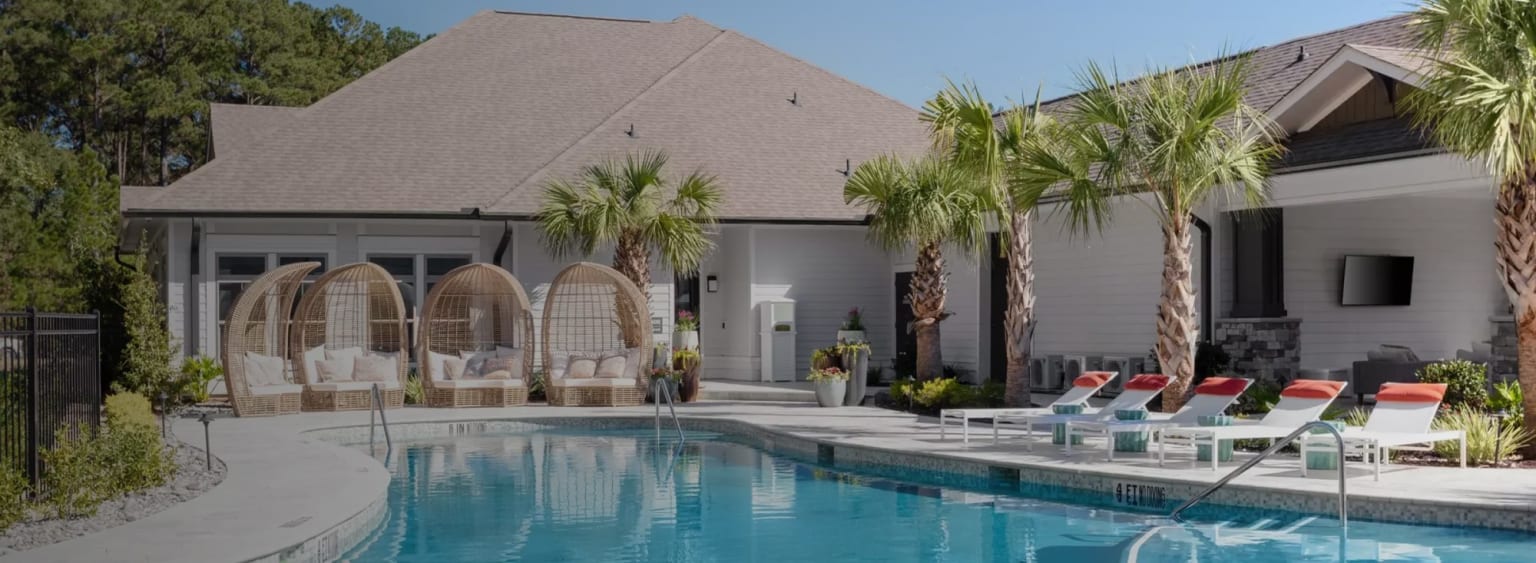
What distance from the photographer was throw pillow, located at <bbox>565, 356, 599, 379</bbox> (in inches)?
843

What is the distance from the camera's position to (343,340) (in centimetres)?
2300

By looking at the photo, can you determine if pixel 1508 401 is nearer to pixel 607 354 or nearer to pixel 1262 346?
pixel 1262 346

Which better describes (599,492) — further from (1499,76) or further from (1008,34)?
(1008,34)

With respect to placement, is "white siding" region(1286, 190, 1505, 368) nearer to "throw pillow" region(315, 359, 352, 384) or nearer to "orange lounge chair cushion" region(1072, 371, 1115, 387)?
"orange lounge chair cushion" region(1072, 371, 1115, 387)

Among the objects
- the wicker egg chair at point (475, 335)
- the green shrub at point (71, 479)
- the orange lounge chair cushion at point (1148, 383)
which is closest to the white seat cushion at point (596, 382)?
the wicker egg chair at point (475, 335)

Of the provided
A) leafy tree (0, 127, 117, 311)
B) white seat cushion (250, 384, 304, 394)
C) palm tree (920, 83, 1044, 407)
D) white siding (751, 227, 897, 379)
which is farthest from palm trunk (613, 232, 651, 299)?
leafy tree (0, 127, 117, 311)

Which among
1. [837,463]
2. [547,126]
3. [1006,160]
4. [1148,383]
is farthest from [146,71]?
[1148,383]

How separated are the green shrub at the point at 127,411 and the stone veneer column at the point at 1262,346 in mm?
12171

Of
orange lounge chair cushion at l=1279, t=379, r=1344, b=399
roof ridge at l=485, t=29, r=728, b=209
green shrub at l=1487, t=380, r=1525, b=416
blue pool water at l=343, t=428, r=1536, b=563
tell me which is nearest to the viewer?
blue pool water at l=343, t=428, r=1536, b=563

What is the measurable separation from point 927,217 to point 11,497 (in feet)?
38.7

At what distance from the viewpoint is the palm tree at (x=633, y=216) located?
21.4 metres

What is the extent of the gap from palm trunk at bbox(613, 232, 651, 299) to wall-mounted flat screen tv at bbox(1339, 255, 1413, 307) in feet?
32.1

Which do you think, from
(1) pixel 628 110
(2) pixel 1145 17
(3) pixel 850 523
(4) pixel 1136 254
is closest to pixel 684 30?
(1) pixel 628 110

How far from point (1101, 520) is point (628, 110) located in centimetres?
1648
